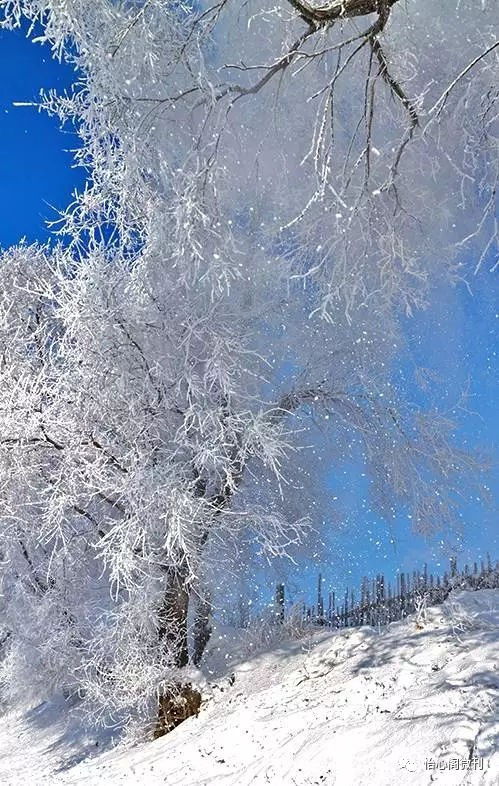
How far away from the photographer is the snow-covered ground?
4.84m

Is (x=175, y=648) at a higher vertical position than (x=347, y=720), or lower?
higher

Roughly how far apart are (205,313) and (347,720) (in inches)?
215

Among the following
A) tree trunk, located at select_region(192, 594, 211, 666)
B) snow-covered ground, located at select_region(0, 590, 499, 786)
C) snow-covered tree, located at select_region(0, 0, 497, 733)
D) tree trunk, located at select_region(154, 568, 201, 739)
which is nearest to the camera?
snow-covered ground, located at select_region(0, 590, 499, 786)

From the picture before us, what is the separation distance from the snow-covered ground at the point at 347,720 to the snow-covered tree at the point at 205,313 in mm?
1083

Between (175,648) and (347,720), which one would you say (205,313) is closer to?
(175,648)

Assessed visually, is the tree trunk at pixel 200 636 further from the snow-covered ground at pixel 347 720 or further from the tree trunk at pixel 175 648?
the tree trunk at pixel 175 648

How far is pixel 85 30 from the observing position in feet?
25.6

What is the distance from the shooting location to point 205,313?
30.1ft

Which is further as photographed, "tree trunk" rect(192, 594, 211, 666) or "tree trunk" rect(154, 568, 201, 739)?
"tree trunk" rect(192, 594, 211, 666)

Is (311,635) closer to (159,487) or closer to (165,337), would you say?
(159,487)

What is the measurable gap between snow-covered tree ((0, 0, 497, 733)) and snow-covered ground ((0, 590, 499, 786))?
108cm

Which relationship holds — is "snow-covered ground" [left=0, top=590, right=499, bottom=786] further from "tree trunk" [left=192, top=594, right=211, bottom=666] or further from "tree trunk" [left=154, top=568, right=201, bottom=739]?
"tree trunk" [left=192, top=594, right=211, bottom=666]

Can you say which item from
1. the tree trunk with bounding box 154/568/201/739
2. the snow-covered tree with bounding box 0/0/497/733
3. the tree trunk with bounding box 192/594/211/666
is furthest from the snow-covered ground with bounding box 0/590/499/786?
the snow-covered tree with bounding box 0/0/497/733

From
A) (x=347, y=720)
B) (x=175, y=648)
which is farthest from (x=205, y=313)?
(x=347, y=720)
